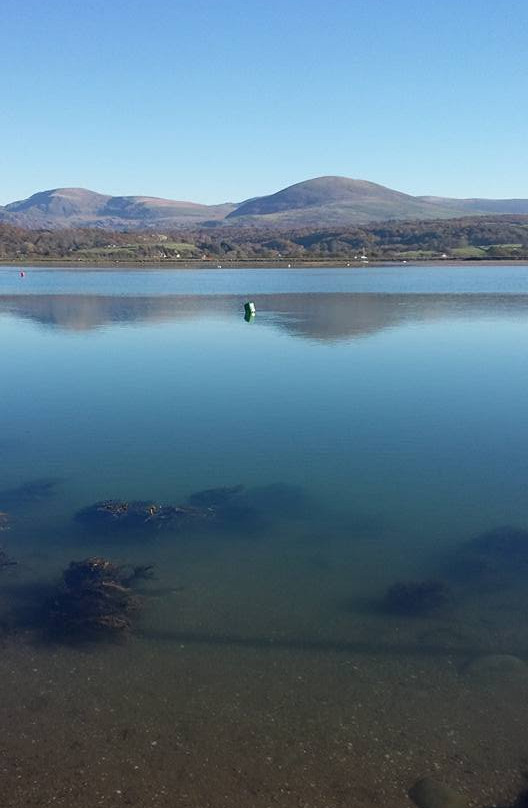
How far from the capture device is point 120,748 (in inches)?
237

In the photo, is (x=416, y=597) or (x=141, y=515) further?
(x=141, y=515)

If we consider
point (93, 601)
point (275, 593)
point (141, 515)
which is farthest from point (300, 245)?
point (93, 601)

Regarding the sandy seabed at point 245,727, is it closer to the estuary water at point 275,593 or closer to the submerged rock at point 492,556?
the estuary water at point 275,593

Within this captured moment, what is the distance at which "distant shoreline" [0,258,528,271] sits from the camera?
9162 centimetres

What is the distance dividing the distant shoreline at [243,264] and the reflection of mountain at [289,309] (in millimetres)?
45017

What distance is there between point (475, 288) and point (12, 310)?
32.7 meters

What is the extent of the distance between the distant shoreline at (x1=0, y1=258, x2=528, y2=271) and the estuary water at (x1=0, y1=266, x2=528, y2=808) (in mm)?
73580

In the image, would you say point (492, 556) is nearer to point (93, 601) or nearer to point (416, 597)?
point (416, 597)

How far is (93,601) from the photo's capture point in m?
8.09

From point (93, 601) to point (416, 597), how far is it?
351cm

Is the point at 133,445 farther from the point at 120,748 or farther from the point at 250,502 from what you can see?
the point at 120,748

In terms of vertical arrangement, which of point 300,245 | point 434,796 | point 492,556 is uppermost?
point 300,245

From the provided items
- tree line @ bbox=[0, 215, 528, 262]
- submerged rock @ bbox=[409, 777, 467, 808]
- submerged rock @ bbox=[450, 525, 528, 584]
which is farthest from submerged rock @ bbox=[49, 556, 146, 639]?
tree line @ bbox=[0, 215, 528, 262]

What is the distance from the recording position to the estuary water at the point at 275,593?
19.2ft
